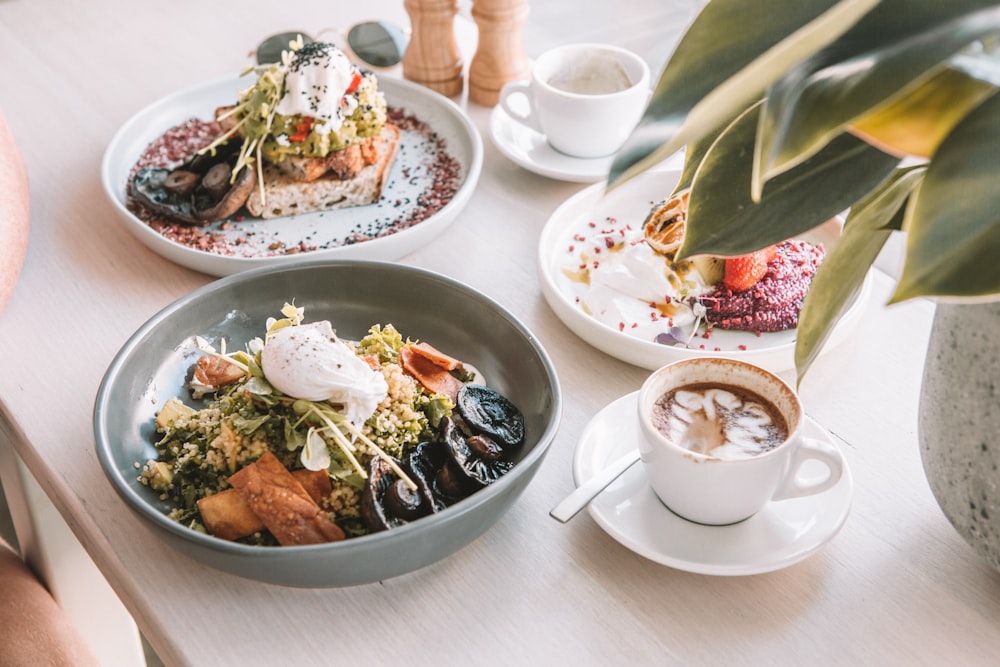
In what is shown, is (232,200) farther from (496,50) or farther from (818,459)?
(818,459)

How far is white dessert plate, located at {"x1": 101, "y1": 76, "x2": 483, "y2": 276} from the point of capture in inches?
46.3

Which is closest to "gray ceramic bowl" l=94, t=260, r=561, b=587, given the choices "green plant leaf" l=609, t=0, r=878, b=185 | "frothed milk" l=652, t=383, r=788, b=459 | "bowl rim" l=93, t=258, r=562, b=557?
"bowl rim" l=93, t=258, r=562, b=557

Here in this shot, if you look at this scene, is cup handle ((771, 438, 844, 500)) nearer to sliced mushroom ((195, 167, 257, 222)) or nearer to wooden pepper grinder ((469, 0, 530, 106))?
sliced mushroom ((195, 167, 257, 222))

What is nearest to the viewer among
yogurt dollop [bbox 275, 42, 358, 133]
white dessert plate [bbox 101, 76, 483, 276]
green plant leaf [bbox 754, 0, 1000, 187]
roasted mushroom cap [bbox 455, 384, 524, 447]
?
green plant leaf [bbox 754, 0, 1000, 187]

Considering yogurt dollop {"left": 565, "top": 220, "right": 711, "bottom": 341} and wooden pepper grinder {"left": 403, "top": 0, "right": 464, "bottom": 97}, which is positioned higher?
wooden pepper grinder {"left": 403, "top": 0, "right": 464, "bottom": 97}

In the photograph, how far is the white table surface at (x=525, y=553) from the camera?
0.75m

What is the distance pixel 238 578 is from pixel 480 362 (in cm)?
34

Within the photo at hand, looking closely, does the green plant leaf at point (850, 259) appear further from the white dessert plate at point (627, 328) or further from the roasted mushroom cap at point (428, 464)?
the roasted mushroom cap at point (428, 464)

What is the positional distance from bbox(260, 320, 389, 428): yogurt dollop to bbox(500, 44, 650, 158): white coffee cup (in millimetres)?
654

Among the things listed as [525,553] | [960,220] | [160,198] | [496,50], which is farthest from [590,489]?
[496,50]

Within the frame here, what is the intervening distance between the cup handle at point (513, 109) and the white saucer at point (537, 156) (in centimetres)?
3

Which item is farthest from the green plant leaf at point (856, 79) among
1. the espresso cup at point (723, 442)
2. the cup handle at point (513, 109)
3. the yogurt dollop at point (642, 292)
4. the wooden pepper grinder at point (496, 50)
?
the wooden pepper grinder at point (496, 50)

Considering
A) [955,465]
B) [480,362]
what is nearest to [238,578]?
[480,362]

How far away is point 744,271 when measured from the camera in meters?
1.09
